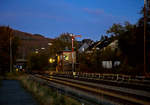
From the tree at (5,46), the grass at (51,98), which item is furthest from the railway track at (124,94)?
the tree at (5,46)

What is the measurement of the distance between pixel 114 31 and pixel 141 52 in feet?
65.0

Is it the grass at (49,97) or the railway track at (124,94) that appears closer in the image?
the grass at (49,97)

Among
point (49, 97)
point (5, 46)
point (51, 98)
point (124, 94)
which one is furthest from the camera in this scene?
point (5, 46)

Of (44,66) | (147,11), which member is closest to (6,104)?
(147,11)

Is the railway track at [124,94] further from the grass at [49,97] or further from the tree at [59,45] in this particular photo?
the tree at [59,45]

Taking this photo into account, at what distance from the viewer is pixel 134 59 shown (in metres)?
43.2

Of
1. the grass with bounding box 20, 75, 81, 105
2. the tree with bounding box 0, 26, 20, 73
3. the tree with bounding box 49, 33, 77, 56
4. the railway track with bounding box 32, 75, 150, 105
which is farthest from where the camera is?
the tree with bounding box 49, 33, 77, 56

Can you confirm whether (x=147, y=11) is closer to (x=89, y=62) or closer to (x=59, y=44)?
(x=89, y=62)

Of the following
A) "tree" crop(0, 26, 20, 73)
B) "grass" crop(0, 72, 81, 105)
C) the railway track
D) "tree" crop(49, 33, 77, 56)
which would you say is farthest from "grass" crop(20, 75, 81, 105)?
"tree" crop(49, 33, 77, 56)

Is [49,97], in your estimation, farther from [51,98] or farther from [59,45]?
[59,45]

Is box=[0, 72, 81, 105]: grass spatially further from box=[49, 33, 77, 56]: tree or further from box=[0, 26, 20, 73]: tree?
box=[49, 33, 77, 56]: tree

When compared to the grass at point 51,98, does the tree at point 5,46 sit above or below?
above

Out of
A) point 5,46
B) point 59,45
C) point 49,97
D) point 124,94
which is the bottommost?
point 124,94

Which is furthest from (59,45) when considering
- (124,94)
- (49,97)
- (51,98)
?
(51,98)
